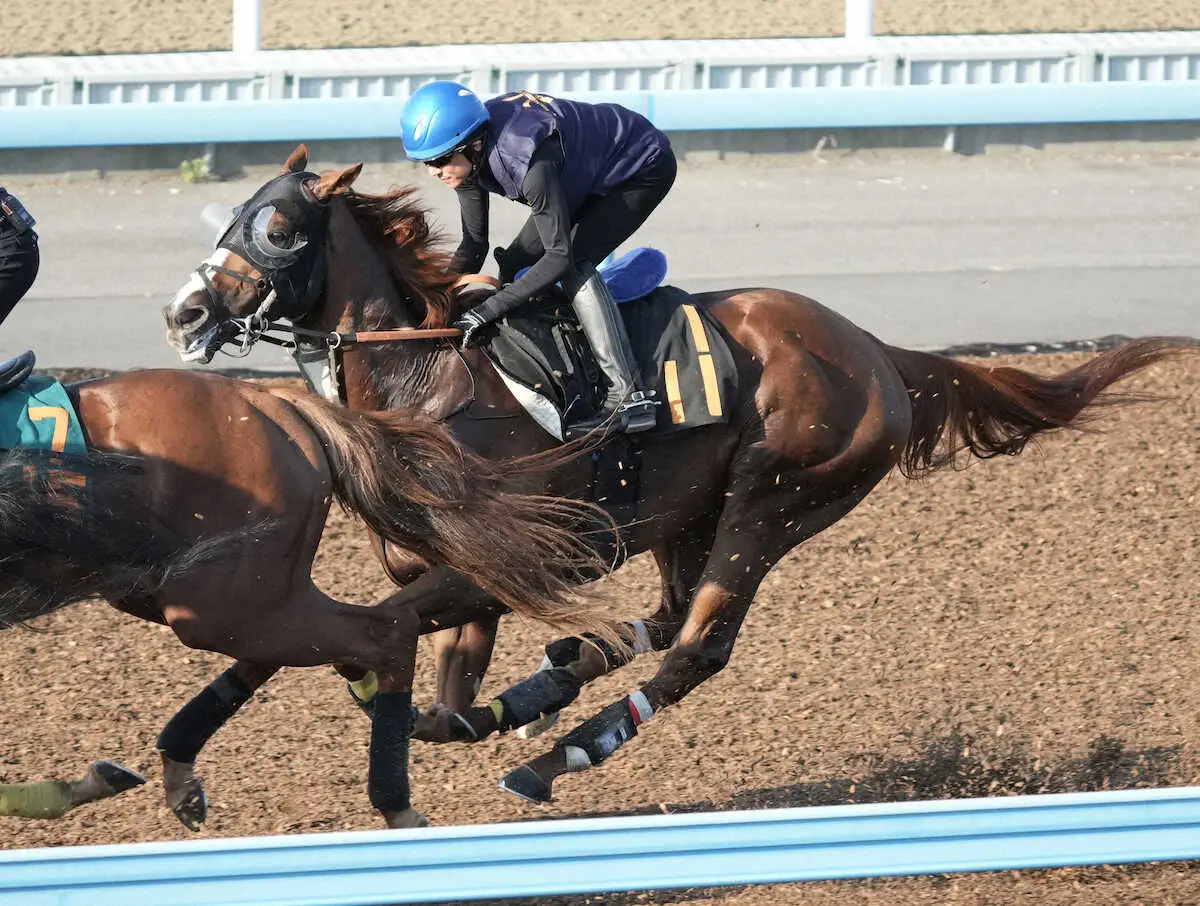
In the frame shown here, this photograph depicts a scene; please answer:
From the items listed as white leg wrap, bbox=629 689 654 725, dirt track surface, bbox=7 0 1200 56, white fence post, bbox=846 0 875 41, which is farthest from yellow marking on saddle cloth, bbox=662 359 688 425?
dirt track surface, bbox=7 0 1200 56

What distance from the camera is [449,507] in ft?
14.1

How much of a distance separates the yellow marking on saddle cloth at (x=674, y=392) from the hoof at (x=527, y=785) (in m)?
1.08

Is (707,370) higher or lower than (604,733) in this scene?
higher

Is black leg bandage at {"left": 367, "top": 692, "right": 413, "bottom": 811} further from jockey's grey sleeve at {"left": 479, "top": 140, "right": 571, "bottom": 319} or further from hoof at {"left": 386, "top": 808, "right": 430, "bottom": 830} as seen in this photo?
jockey's grey sleeve at {"left": 479, "top": 140, "right": 571, "bottom": 319}

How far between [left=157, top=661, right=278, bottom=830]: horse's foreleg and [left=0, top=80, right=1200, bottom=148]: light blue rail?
16.5 feet

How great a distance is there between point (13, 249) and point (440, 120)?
122cm

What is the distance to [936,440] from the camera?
18.1 ft

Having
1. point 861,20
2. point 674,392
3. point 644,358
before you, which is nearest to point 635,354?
point 644,358

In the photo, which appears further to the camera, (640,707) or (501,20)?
(501,20)

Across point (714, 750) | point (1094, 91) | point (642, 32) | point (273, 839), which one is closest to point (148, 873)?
point (273, 839)

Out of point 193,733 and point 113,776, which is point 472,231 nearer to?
point 193,733

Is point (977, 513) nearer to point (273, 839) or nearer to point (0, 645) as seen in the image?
point (0, 645)

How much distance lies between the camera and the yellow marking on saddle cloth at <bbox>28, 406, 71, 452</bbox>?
3818mm

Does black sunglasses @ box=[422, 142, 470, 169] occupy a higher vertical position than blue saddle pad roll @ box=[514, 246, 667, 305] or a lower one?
higher
